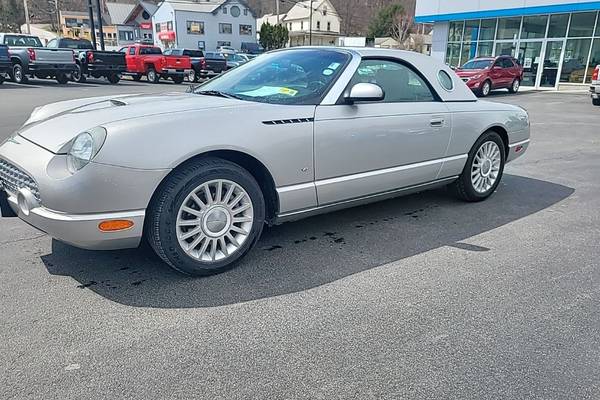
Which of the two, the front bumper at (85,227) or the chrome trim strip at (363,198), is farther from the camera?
the chrome trim strip at (363,198)

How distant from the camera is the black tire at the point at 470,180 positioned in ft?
15.9

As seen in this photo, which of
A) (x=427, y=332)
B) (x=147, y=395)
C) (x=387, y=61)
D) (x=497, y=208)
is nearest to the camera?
(x=147, y=395)

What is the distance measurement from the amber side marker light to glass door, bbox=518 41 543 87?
25.5m

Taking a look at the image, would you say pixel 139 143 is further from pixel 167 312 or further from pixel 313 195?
pixel 313 195

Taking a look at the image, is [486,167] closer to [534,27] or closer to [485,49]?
[534,27]

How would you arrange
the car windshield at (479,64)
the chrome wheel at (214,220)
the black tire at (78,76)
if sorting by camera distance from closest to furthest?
the chrome wheel at (214,220), the car windshield at (479,64), the black tire at (78,76)

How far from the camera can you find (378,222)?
14.4 feet

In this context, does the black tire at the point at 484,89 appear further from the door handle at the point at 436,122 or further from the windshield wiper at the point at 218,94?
the windshield wiper at the point at 218,94

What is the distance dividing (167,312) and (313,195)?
1381 millimetres

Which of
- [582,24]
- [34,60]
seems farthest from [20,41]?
[582,24]

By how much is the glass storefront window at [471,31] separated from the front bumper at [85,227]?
89.8 ft

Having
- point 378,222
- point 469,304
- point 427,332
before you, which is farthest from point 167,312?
point 378,222

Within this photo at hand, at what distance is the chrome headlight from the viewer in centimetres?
269

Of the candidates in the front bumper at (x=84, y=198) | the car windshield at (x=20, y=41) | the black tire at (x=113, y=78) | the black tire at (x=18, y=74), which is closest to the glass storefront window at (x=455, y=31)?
the black tire at (x=113, y=78)
